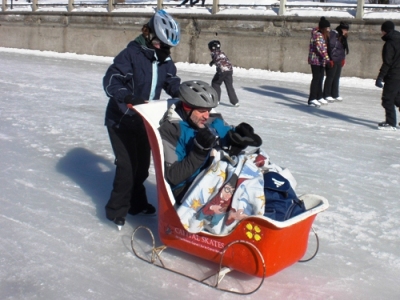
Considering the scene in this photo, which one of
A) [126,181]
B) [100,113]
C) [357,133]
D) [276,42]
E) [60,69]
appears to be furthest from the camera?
[276,42]

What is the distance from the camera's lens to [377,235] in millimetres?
4305

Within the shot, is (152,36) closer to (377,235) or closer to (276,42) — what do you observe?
(377,235)

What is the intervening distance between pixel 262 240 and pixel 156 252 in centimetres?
83

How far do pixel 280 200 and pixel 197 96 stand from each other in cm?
79

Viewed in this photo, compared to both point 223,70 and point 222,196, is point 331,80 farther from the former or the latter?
point 222,196

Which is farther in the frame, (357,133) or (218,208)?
(357,133)

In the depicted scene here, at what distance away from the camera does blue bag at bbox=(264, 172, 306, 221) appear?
10.5 ft

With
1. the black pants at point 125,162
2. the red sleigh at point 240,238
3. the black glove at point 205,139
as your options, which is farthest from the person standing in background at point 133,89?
the black glove at point 205,139

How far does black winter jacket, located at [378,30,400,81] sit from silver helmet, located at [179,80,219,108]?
499cm

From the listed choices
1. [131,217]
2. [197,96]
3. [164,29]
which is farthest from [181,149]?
[131,217]

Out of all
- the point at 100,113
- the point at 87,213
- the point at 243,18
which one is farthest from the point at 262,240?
the point at 243,18

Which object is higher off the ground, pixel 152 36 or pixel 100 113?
pixel 152 36

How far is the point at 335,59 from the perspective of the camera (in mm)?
10383

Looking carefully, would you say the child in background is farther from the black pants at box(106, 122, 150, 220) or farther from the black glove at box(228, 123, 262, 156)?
the black glove at box(228, 123, 262, 156)
